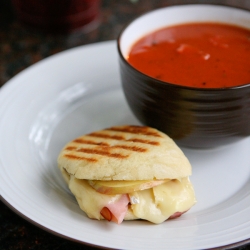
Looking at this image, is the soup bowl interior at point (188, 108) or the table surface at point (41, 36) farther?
the table surface at point (41, 36)

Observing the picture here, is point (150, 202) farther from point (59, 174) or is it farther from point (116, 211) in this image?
point (59, 174)

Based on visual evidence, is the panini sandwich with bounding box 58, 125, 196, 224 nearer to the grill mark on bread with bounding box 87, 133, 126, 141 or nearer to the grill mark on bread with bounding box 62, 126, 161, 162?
the grill mark on bread with bounding box 62, 126, 161, 162

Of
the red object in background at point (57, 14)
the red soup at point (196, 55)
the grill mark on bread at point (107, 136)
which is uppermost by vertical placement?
the red soup at point (196, 55)

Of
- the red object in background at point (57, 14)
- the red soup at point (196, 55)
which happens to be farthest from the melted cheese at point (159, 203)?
the red object in background at point (57, 14)

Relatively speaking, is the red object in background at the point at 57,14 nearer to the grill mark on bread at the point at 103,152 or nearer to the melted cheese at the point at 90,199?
the grill mark on bread at the point at 103,152

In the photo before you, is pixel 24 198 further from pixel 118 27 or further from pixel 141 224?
pixel 118 27

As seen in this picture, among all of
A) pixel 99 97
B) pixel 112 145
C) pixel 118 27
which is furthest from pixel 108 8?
pixel 112 145
